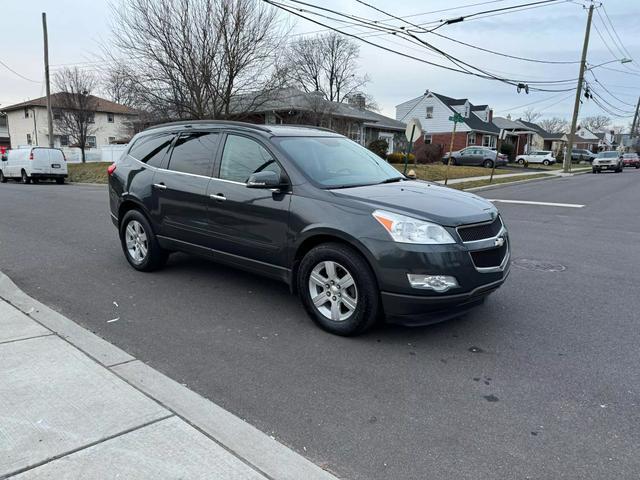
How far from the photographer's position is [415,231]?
3.84 metres

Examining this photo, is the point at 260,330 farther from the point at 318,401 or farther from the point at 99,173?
the point at 99,173

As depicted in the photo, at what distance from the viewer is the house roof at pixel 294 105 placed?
21.2 metres

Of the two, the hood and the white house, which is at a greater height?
the white house

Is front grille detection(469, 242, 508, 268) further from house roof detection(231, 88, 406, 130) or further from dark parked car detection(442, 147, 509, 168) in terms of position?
dark parked car detection(442, 147, 509, 168)

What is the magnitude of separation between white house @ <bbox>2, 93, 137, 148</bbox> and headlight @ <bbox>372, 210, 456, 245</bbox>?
52.9m

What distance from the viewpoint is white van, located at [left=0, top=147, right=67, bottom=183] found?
2347 cm

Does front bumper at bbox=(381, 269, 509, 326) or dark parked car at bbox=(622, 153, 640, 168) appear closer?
front bumper at bbox=(381, 269, 509, 326)

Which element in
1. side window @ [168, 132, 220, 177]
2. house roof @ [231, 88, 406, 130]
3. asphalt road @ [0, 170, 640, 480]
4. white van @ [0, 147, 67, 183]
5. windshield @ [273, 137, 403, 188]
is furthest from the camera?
white van @ [0, 147, 67, 183]

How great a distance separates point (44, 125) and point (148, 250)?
5663 centimetres

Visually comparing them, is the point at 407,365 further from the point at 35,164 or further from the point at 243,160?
the point at 35,164

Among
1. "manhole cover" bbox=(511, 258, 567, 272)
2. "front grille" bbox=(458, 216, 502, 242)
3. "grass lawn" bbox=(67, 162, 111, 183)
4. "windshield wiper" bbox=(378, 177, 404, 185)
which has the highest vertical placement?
"windshield wiper" bbox=(378, 177, 404, 185)

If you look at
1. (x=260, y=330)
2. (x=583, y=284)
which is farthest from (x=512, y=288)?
(x=260, y=330)

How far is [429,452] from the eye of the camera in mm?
2686

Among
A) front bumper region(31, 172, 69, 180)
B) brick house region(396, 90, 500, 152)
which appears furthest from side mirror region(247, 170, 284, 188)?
brick house region(396, 90, 500, 152)
